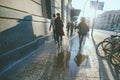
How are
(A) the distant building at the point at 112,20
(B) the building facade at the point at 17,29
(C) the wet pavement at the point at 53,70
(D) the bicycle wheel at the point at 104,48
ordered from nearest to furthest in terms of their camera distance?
(C) the wet pavement at the point at 53,70 < (B) the building facade at the point at 17,29 < (D) the bicycle wheel at the point at 104,48 < (A) the distant building at the point at 112,20

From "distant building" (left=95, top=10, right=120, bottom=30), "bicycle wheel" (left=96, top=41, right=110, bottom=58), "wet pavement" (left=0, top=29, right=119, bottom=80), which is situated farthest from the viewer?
"distant building" (left=95, top=10, right=120, bottom=30)

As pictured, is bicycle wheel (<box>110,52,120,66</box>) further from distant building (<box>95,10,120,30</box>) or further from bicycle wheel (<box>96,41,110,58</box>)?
distant building (<box>95,10,120,30</box>)

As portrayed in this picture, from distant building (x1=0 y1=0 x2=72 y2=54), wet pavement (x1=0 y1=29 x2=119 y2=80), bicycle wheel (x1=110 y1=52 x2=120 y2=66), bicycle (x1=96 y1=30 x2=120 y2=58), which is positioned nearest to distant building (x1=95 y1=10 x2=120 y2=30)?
bicycle (x1=96 y1=30 x2=120 y2=58)

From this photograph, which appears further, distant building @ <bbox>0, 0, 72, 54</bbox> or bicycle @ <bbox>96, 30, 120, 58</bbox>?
bicycle @ <bbox>96, 30, 120, 58</bbox>

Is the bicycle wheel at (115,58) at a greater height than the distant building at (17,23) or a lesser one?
lesser

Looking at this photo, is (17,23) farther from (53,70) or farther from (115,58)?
(115,58)

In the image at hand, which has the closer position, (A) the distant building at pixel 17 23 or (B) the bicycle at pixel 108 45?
(A) the distant building at pixel 17 23

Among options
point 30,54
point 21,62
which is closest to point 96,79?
point 21,62

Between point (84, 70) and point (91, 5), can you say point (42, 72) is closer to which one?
point (84, 70)

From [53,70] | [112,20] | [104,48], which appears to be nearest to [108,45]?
[104,48]

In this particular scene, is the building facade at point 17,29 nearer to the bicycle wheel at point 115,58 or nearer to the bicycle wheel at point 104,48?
the bicycle wheel at point 104,48

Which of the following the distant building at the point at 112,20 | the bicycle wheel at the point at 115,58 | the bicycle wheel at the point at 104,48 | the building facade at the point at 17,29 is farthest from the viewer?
the distant building at the point at 112,20

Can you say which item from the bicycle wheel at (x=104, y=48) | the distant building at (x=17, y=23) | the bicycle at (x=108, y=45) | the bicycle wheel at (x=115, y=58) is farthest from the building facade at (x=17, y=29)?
the bicycle wheel at (x=115, y=58)

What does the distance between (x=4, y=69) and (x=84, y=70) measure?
2.86m
